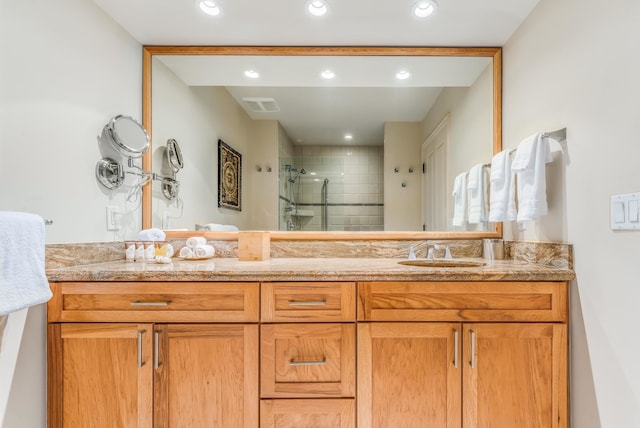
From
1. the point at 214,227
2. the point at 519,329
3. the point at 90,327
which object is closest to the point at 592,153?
the point at 519,329

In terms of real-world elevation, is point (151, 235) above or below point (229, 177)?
below

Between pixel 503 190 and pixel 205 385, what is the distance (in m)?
1.54

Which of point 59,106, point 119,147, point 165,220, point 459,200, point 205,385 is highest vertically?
point 59,106

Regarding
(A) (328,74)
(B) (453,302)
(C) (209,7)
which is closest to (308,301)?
(B) (453,302)

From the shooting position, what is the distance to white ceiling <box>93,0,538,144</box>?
1.68m

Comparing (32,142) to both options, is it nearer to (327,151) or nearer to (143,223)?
(143,223)

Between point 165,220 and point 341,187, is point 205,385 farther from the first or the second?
point 341,187

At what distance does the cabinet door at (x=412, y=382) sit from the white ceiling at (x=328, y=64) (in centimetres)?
110

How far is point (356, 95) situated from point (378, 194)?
58 centimetres

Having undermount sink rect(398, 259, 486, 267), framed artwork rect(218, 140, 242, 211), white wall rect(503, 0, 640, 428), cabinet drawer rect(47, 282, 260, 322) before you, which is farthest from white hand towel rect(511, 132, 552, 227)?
framed artwork rect(218, 140, 242, 211)

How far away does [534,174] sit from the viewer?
1367mm

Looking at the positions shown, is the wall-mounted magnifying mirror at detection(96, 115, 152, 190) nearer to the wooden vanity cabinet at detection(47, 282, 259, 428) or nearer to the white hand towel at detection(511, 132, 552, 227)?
the wooden vanity cabinet at detection(47, 282, 259, 428)

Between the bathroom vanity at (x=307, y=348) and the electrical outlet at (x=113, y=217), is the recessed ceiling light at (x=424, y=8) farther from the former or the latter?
the electrical outlet at (x=113, y=217)

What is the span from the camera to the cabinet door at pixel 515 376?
1268 millimetres
